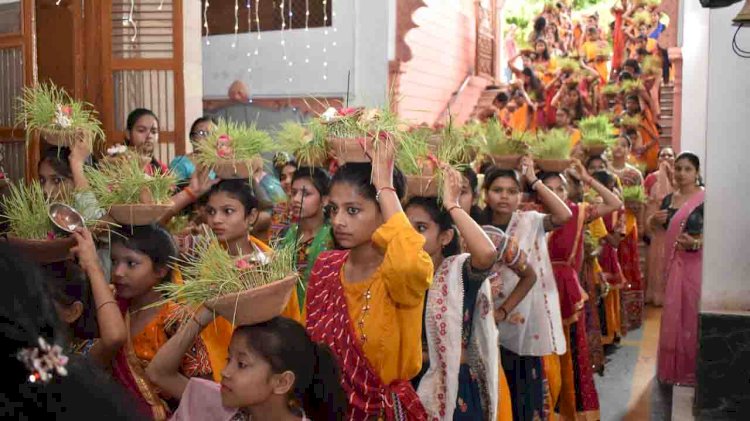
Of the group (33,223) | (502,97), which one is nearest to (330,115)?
(33,223)

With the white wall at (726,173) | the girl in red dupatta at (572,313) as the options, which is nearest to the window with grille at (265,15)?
the girl in red dupatta at (572,313)

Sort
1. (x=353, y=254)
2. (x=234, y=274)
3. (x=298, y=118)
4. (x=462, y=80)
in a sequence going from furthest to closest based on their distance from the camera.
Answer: (x=462, y=80), (x=298, y=118), (x=353, y=254), (x=234, y=274)

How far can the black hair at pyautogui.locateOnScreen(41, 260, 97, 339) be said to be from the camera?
3434mm

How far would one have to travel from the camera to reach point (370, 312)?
3.35m

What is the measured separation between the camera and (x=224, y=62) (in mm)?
12484

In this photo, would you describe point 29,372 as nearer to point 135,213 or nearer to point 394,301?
point 394,301

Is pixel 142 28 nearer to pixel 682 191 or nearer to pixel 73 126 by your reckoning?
pixel 73 126

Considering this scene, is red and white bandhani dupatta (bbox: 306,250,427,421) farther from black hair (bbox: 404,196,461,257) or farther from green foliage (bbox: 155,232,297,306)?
black hair (bbox: 404,196,461,257)

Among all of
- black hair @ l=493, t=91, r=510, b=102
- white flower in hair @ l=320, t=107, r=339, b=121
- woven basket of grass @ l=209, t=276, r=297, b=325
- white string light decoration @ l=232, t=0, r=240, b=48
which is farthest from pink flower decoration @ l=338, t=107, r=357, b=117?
black hair @ l=493, t=91, r=510, b=102

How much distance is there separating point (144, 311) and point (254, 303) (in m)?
0.89

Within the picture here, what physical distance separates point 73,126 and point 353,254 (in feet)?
6.96

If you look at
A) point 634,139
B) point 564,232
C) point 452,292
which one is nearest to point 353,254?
point 452,292

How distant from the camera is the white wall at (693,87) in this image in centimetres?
1116

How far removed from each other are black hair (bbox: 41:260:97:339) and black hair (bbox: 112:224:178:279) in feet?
0.60
